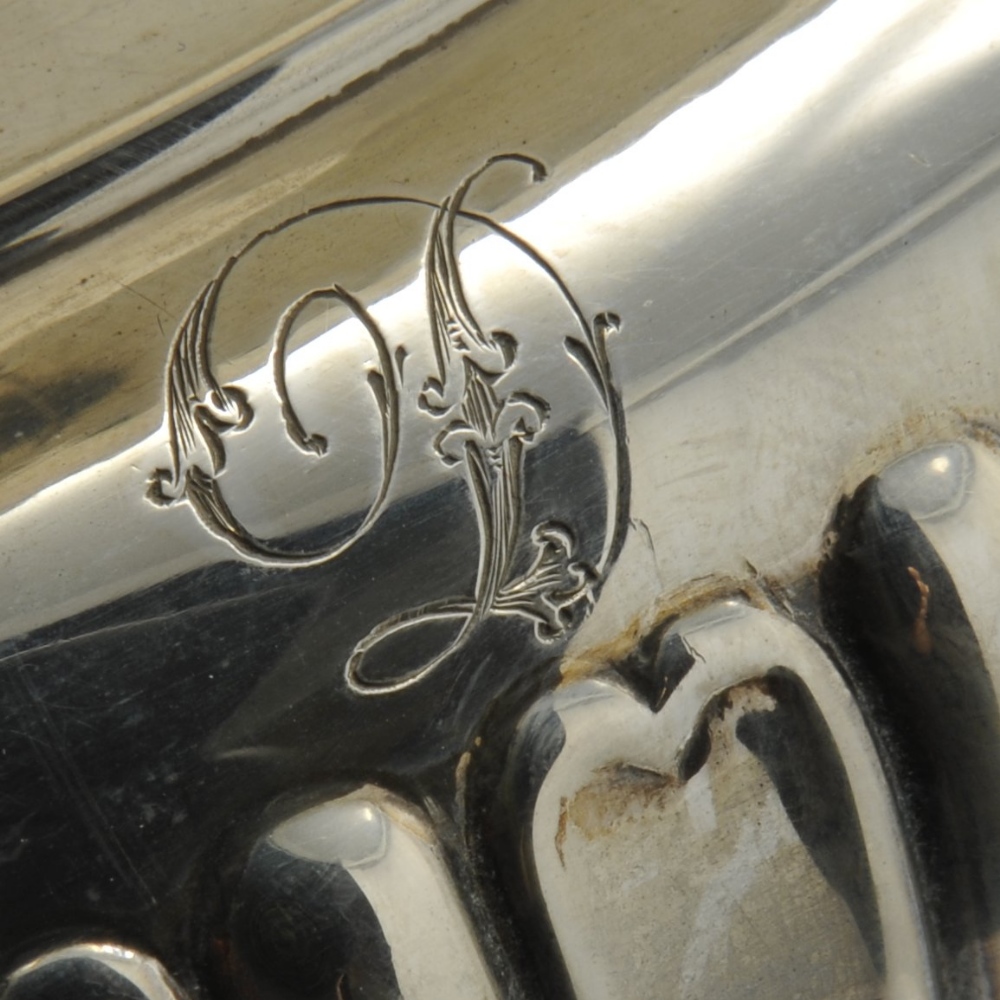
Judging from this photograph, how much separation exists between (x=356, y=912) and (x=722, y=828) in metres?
0.18

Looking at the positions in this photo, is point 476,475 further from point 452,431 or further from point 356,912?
point 356,912

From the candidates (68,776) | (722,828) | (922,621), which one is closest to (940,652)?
(922,621)

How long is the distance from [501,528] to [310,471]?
0.09 meters

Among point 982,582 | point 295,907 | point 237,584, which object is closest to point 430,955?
point 295,907

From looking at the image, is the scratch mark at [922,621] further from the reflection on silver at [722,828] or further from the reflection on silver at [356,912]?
the reflection on silver at [356,912]

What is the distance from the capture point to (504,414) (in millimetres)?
509

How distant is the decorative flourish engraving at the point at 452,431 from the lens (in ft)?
1.61

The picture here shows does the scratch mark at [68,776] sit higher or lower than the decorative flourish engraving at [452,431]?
lower

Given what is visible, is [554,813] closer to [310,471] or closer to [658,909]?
[658,909]

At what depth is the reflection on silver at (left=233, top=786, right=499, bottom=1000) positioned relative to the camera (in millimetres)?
525

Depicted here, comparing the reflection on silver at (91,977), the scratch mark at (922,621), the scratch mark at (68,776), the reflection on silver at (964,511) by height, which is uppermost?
the reflection on silver at (964,511)

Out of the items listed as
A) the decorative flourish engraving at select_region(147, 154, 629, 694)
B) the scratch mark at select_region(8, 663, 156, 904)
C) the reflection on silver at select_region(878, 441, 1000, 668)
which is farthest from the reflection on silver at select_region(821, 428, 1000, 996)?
the scratch mark at select_region(8, 663, 156, 904)

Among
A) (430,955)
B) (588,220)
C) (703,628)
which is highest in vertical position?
(588,220)

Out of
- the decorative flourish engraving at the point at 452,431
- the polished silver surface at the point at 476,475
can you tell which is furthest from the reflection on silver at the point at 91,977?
the decorative flourish engraving at the point at 452,431
